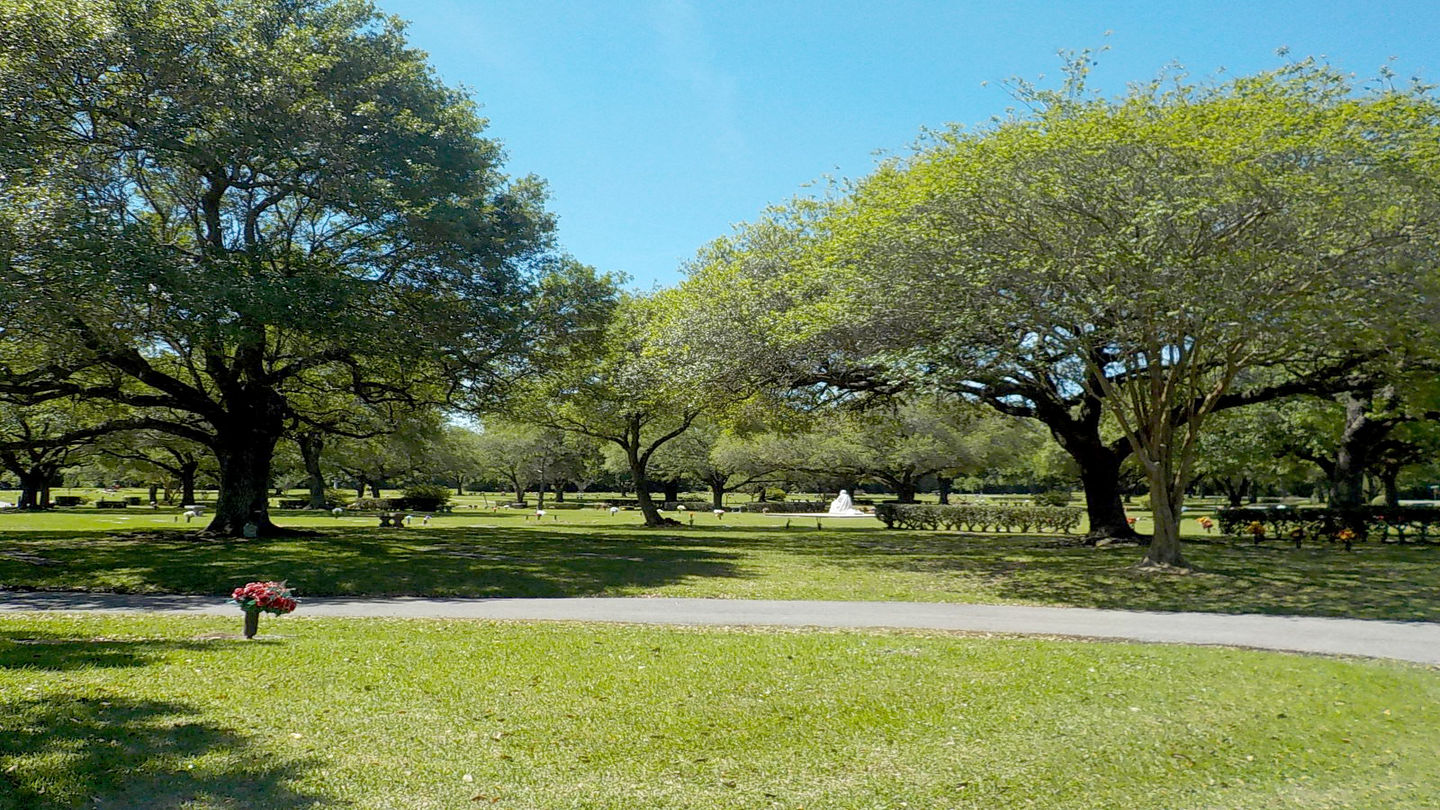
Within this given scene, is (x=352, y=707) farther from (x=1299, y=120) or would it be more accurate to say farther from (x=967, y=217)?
(x=1299, y=120)

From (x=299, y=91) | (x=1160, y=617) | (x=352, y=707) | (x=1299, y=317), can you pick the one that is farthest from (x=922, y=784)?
(x=299, y=91)

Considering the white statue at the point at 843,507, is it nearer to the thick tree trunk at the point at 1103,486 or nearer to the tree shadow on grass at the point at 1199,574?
the tree shadow on grass at the point at 1199,574

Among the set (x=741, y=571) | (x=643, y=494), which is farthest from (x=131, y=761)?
(x=643, y=494)

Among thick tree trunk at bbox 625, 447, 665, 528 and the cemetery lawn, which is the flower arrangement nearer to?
the cemetery lawn

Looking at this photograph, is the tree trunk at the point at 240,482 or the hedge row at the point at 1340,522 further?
the hedge row at the point at 1340,522

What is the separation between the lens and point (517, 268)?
22078 millimetres

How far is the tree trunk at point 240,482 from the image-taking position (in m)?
22.7

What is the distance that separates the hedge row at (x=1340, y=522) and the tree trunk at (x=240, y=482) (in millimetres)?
27527

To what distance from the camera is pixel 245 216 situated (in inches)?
838

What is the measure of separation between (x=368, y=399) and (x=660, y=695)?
19.7 metres

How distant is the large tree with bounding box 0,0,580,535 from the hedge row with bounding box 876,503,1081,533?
18775 mm

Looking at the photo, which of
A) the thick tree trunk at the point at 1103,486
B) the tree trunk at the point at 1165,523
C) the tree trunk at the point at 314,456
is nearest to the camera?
the tree trunk at the point at 1165,523

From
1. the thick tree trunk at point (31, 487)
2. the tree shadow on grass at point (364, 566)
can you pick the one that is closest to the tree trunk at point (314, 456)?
the tree shadow on grass at point (364, 566)

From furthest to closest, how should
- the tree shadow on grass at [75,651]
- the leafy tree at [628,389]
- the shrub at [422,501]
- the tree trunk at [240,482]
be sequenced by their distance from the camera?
the shrub at [422,501] → the leafy tree at [628,389] → the tree trunk at [240,482] → the tree shadow on grass at [75,651]
